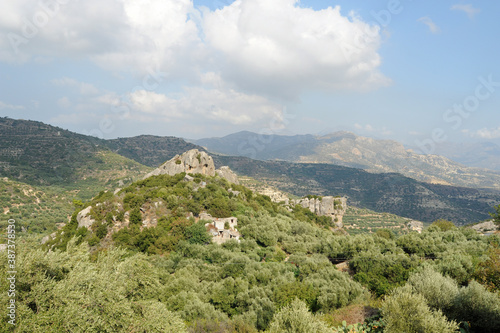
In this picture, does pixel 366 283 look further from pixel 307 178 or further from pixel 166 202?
pixel 307 178

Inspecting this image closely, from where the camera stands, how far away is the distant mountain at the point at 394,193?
117562mm

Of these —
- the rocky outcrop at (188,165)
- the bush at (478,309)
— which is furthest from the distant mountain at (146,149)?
the bush at (478,309)

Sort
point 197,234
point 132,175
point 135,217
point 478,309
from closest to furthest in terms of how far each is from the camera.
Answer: point 478,309 < point 197,234 < point 135,217 < point 132,175

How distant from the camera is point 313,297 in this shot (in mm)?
16719

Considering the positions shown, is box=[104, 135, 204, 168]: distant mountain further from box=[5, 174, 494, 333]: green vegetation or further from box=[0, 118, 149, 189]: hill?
box=[5, 174, 494, 333]: green vegetation

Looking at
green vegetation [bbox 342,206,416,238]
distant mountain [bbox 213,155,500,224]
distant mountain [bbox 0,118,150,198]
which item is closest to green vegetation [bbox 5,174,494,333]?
green vegetation [bbox 342,206,416,238]

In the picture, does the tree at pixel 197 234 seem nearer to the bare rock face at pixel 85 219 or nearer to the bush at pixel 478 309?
the bare rock face at pixel 85 219

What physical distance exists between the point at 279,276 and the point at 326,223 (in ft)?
120

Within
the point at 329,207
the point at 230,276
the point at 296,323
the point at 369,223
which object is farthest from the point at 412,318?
the point at 369,223

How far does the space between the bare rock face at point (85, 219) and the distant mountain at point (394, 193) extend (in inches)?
Answer: 4881

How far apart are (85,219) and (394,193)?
15352 centimetres

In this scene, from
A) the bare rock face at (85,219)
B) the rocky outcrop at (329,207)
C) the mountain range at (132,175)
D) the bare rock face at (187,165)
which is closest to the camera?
the bare rock face at (85,219)

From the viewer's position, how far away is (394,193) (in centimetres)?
14225

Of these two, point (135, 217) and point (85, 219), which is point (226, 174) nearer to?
point (135, 217)
